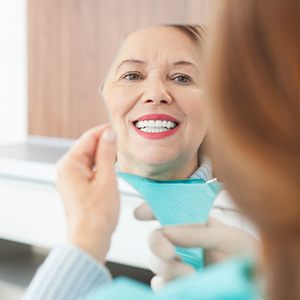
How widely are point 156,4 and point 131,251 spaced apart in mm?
757

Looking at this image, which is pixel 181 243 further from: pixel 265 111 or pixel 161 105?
pixel 265 111

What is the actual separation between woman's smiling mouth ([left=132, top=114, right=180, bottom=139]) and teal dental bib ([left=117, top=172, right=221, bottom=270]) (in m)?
0.06

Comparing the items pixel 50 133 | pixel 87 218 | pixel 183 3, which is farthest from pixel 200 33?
pixel 50 133

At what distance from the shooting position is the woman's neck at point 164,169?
34.6 inches

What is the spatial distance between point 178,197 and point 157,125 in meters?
0.10

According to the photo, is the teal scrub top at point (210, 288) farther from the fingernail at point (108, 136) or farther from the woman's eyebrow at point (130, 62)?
the woman's eyebrow at point (130, 62)

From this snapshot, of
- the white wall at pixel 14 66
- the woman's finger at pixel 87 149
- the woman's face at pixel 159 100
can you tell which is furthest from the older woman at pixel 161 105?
the white wall at pixel 14 66

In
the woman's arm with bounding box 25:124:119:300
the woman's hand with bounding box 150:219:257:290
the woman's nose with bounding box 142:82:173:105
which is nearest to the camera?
the woman's arm with bounding box 25:124:119:300

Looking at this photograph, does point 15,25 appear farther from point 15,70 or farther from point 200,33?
point 200,33

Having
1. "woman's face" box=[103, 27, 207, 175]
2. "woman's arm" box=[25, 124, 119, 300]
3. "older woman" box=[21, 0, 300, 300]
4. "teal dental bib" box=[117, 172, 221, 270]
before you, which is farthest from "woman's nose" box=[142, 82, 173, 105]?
"older woman" box=[21, 0, 300, 300]

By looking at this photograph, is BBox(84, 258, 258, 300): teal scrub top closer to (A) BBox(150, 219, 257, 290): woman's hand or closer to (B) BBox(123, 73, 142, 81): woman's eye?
(A) BBox(150, 219, 257, 290): woman's hand

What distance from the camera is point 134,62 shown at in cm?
89

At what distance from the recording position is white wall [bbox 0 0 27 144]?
232cm

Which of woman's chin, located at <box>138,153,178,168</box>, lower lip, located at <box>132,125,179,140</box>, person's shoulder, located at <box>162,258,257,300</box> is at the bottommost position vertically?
woman's chin, located at <box>138,153,178,168</box>
